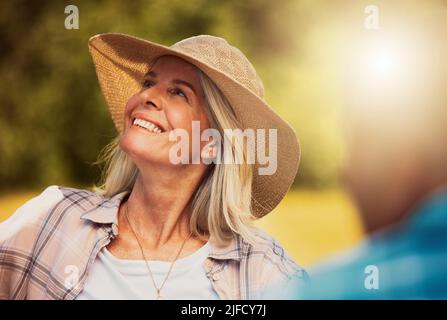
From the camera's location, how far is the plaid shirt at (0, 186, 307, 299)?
7.04ft

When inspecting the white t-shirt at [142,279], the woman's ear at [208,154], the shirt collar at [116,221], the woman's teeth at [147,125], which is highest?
the woman's teeth at [147,125]

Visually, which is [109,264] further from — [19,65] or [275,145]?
[19,65]

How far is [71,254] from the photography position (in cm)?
219

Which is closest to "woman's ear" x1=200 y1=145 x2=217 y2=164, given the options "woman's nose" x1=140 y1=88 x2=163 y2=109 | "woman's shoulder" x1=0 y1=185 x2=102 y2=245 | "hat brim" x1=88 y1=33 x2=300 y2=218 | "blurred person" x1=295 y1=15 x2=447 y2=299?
"hat brim" x1=88 y1=33 x2=300 y2=218

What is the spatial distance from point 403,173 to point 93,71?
140 centimetres

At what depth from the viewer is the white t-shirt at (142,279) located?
2.20 meters

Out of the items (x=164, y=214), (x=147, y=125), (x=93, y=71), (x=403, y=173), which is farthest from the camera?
(x=403, y=173)

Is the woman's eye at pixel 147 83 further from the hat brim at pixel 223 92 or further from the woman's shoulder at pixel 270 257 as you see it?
the woman's shoulder at pixel 270 257

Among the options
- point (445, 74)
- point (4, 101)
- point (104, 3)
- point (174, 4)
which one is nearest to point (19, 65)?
point (4, 101)

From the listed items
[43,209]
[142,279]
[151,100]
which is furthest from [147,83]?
[142,279]

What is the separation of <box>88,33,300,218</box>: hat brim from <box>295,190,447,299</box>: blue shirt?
44 centimetres

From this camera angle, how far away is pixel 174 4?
2.78 metres

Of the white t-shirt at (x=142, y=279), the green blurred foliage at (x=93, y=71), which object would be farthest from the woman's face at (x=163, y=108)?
the green blurred foliage at (x=93, y=71)

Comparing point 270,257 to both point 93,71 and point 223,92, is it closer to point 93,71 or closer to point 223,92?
point 223,92
